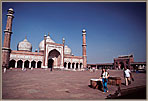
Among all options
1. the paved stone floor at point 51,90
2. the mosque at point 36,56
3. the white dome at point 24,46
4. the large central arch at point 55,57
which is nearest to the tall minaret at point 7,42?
the mosque at point 36,56

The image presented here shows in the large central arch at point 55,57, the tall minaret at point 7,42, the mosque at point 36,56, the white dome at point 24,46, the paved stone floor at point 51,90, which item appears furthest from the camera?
the white dome at point 24,46

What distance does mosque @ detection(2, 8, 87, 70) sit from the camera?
26656mm

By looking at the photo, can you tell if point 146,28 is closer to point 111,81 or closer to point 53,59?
point 111,81

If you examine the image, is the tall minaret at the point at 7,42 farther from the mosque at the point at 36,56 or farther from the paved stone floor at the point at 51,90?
the paved stone floor at the point at 51,90

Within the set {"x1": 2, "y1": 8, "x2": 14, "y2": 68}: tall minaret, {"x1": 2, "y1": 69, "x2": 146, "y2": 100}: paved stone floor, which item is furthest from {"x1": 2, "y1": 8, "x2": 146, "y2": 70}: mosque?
{"x1": 2, "y1": 69, "x2": 146, "y2": 100}: paved stone floor

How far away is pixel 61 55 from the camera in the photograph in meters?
34.8

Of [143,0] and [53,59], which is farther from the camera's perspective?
[53,59]

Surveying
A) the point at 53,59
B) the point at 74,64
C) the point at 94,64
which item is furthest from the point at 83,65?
the point at 53,59

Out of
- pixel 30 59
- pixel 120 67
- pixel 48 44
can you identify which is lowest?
pixel 120 67

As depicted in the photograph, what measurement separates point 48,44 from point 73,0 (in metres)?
29.7

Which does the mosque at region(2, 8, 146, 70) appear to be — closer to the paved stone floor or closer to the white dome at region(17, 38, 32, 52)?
the white dome at region(17, 38, 32, 52)

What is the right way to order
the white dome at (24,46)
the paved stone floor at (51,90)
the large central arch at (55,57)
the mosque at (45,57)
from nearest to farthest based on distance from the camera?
the paved stone floor at (51,90) < the mosque at (45,57) < the large central arch at (55,57) < the white dome at (24,46)

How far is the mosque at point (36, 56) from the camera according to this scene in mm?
26656

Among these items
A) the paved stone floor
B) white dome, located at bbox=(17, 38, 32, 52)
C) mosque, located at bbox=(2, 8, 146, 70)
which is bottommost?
the paved stone floor
